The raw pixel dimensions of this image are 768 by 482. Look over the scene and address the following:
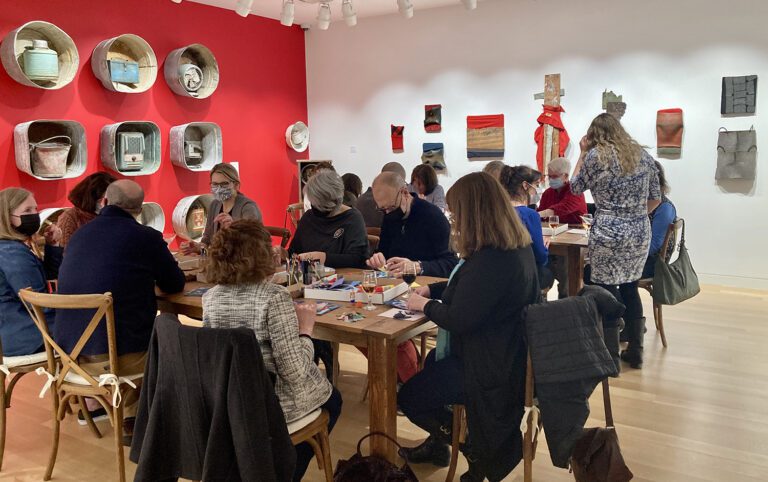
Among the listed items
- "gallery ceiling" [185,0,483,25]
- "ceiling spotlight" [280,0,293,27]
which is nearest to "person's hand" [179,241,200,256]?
"ceiling spotlight" [280,0,293,27]

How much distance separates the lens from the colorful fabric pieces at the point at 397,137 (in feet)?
25.0

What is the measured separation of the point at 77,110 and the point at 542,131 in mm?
4552

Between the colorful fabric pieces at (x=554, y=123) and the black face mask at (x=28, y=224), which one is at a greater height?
the colorful fabric pieces at (x=554, y=123)

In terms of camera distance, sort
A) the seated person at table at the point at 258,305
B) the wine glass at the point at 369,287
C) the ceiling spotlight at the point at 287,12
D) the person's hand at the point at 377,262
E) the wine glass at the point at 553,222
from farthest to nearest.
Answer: the wine glass at the point at 553,222
the ceiling spotlight at the point at 287,12
the person's hand at the point at 377,262
the wine glass at the point at 369,287
the seated person at table at the point at 258,305

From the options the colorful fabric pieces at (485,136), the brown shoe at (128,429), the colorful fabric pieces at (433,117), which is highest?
the colorful fabric pieces at (433,117)

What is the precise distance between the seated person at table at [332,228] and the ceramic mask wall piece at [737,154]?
405 centimetres

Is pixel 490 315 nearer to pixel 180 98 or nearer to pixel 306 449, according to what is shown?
pixel 306 449

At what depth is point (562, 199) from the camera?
493 cm

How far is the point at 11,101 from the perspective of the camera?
4930 mm

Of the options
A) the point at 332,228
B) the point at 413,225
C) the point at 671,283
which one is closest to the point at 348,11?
the point at 332,228

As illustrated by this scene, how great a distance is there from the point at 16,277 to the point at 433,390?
1.92 meters

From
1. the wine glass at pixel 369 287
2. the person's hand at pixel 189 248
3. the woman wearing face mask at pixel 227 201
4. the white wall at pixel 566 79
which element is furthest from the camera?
the white wall at pixel 566 79

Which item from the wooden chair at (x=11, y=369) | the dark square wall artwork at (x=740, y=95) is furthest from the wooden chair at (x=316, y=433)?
the dark square wall artwork at (x=740, y=95)

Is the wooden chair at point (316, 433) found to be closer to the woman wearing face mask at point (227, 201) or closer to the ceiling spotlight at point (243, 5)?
the woman wearing face mask at point (227, 201)
